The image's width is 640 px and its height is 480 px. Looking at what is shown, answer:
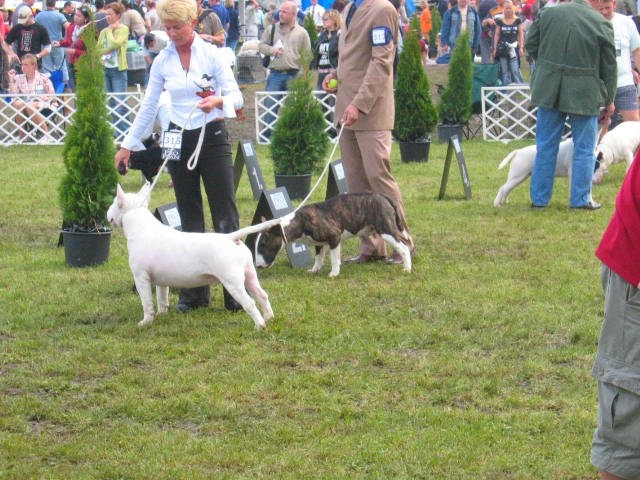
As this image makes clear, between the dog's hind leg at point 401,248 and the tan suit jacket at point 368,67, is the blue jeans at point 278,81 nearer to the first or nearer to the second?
the tan suit jacket at point 368,67

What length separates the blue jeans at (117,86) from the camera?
57.2 ft

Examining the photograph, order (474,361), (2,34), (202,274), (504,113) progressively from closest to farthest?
(474,361), (202,274), (504,113), (2,34)

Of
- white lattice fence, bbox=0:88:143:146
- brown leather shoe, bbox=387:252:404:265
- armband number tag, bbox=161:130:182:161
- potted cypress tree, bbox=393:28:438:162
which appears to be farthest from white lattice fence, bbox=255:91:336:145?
armband number tag, bbox=161:130:182:161

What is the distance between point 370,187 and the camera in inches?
328

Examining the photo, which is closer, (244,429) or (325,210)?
(244,429)

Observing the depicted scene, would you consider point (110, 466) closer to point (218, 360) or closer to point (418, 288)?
Result: point (218, 360)

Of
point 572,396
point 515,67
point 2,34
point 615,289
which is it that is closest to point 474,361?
point 572,396

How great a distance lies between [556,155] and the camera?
1038 cm

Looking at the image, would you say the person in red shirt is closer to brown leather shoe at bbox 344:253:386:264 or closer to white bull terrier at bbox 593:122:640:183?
brown leather shoe at bbox 344:253:386:264

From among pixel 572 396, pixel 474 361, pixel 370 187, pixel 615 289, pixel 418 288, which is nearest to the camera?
pixel 615 289

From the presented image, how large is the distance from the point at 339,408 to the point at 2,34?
1633cm

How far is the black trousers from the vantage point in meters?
6.59

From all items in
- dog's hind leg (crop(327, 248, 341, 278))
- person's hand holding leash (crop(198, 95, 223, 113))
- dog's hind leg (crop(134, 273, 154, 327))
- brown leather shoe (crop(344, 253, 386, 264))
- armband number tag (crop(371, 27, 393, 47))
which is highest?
armband number tag (crop(371, 27, 393, 47))

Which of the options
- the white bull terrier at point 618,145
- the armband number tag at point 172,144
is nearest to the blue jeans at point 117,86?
the white bull terrier at point 618,145
